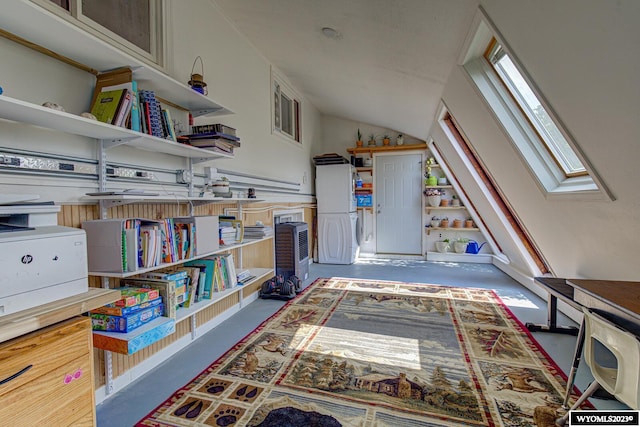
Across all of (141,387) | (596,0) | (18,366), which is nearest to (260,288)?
(141,387)

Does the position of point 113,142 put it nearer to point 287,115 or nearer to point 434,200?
point 287,115

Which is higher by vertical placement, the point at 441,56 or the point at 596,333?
the point at 441,56

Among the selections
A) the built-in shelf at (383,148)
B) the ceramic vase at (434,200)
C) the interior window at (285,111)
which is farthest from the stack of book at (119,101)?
the ceramic vase at (434,200)

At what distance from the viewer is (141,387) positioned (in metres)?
1.88

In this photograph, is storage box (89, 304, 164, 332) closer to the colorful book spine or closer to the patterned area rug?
the patterned area rug

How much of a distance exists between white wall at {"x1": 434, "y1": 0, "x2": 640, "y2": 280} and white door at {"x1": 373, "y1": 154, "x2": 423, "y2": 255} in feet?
11.6

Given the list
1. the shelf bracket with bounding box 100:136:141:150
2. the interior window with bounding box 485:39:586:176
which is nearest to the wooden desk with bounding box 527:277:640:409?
the interior window with bounding box 485:39:586:176

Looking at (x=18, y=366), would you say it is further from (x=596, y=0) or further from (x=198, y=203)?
(x=596, y=0)

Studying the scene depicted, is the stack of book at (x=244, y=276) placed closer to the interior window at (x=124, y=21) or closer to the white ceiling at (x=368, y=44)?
the interior window at (x=124, y=21)

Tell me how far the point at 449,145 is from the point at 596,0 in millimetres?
3235

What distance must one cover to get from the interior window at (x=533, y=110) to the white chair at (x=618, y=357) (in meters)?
1.19

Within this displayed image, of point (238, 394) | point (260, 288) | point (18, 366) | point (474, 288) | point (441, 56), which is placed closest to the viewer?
point (18, 366)

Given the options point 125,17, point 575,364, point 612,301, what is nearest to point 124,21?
point 125,17

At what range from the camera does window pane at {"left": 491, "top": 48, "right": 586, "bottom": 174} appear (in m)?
2.07
